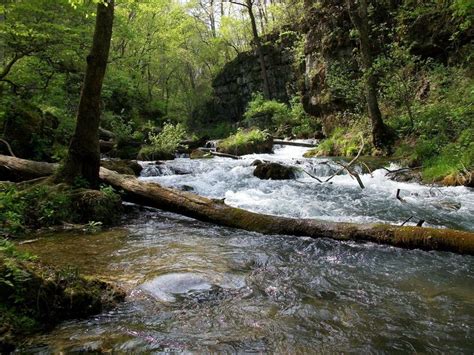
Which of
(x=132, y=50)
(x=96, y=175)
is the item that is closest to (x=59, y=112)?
(x=96, y=175)

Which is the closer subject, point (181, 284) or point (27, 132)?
point (181, 284)

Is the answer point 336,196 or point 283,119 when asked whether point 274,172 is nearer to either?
point 336,196

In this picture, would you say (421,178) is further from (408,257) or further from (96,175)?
(96,175)

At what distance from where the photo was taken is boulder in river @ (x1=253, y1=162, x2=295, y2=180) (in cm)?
1268

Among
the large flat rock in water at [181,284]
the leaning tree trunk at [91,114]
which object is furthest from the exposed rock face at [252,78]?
the large flat rock in water at [181,284]

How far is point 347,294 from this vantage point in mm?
4273

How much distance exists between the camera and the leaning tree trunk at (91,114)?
768 cm

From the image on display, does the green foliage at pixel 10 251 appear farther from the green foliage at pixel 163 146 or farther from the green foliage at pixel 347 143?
the green foliage at pixel 163 146

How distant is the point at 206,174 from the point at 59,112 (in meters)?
5.70

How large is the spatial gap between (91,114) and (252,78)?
2860cm

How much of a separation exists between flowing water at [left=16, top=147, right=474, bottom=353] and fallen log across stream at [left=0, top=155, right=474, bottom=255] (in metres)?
0.15

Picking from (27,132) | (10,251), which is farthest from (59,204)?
(27,132)

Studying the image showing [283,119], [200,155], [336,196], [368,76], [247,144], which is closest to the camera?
[336,196]

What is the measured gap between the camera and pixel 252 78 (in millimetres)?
35188
